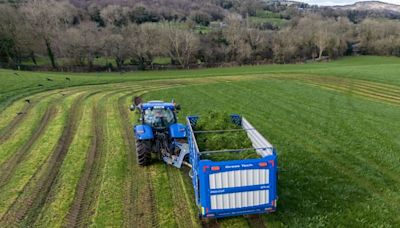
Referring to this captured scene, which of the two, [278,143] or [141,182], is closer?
[141,182]

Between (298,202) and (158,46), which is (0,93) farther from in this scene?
(158,46)

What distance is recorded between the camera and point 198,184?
23.6ft

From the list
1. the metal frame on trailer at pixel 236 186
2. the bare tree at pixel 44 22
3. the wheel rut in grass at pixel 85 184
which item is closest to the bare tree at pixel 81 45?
the bare tree at pixel 44 22

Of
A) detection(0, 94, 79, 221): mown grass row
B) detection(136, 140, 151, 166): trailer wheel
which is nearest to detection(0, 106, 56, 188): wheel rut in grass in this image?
detection(0, 94, 79, 221): mown grass row

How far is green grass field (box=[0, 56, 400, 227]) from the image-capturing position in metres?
7.96

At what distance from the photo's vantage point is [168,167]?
1095 cm

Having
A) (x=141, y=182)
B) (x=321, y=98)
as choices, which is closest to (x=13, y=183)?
(x=141, y=182)

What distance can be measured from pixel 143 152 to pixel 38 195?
11.4ft

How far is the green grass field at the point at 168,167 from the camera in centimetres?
796

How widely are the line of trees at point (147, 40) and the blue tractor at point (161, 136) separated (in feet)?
165

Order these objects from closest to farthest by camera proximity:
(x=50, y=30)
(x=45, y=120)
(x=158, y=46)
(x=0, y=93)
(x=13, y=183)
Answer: (x=13, y=183), (x=45, y=120), (x=0, y=93), (x=50, y=30), (x=158, y=46)

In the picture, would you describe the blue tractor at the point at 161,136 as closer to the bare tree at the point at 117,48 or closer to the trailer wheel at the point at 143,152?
the trailer wheel at the point at 143,152

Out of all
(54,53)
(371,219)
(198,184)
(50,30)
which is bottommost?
(371,219)

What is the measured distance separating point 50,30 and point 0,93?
120ft
